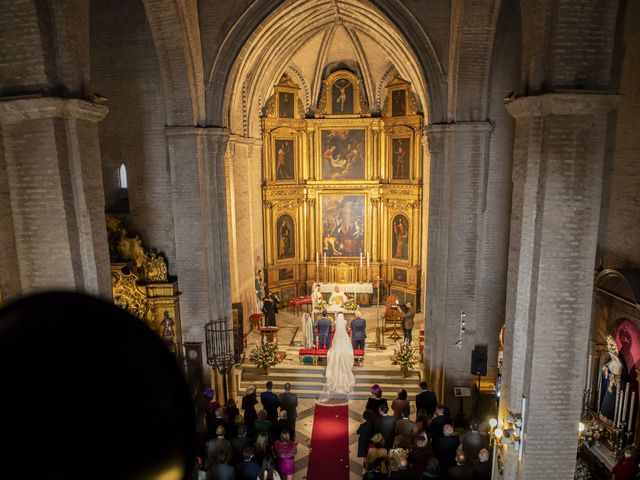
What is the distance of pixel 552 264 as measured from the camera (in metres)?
6.84

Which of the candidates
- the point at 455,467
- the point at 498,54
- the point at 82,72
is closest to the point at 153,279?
the point at 82,72

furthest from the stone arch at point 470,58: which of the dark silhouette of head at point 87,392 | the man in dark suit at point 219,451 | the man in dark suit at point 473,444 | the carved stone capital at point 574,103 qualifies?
the dark silhouette of head at point 87,392

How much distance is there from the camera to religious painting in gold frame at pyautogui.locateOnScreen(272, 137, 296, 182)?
2197cm

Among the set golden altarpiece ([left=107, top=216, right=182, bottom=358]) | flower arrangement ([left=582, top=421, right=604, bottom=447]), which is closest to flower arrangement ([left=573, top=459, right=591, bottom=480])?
flower arrangement ([left=582, top=421, right=604, bottom=447])

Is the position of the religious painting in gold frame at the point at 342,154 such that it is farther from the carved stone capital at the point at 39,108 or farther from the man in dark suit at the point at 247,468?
the carved stone capital at the point at 39,108

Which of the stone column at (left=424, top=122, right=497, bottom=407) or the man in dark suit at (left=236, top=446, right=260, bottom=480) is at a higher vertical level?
the stone column at (left=424, top=122, right=497, bottom=407)

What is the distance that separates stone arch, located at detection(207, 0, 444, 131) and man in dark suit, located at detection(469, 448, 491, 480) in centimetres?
782

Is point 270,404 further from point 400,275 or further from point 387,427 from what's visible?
point 400,275

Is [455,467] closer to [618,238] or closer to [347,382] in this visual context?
[618,238]

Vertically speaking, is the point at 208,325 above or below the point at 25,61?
below

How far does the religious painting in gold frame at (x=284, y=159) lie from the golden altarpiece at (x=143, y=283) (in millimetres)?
9828

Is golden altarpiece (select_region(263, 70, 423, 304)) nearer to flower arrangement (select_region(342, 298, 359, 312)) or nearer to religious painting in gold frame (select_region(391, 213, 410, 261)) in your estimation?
religious painting in gold frame (select_region(391, 213, 410, 261))

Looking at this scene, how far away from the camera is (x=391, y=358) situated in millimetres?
16094

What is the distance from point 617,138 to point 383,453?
713 centimetres
